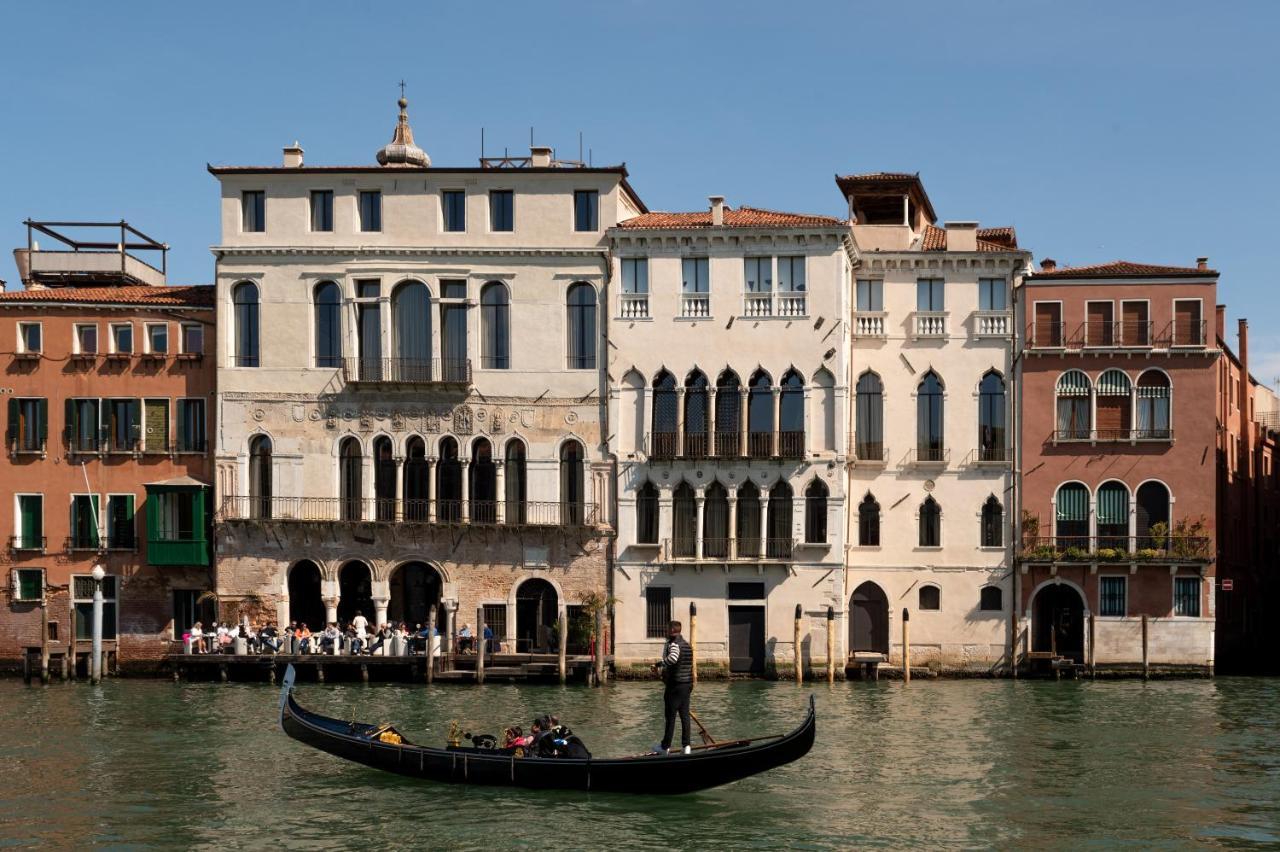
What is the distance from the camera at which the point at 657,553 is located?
39.3 m

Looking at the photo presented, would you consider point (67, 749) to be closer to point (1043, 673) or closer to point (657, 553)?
point (657, 553)

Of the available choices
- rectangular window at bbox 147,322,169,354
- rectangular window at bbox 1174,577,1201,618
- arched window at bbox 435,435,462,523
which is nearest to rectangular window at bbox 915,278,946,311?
rectangular window at bbox 1174,577,1201,618

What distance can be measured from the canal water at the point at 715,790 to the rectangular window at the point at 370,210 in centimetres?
1135

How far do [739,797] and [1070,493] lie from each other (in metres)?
19.2

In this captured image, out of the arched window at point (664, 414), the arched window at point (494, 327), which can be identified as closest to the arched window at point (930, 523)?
the arched window at point (664, 414)

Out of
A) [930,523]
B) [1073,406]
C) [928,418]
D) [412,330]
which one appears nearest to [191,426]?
[412,330]

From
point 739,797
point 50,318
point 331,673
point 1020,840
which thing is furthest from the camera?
point 50,318

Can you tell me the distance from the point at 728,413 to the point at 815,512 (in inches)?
116

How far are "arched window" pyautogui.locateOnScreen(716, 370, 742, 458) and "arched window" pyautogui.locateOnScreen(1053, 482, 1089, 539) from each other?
7.29 m

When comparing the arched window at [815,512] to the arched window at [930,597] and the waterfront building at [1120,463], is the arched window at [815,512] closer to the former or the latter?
the arched window at [930,597]

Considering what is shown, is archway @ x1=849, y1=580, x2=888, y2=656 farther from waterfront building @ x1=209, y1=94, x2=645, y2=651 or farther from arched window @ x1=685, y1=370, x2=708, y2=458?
waterfront building @ x1=209, y1=94, x2=645, y2=651

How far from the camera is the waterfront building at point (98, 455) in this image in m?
40.5

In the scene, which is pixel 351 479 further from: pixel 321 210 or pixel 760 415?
pixel 760 415

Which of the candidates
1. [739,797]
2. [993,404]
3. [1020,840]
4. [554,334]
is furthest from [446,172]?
[1020,840]
